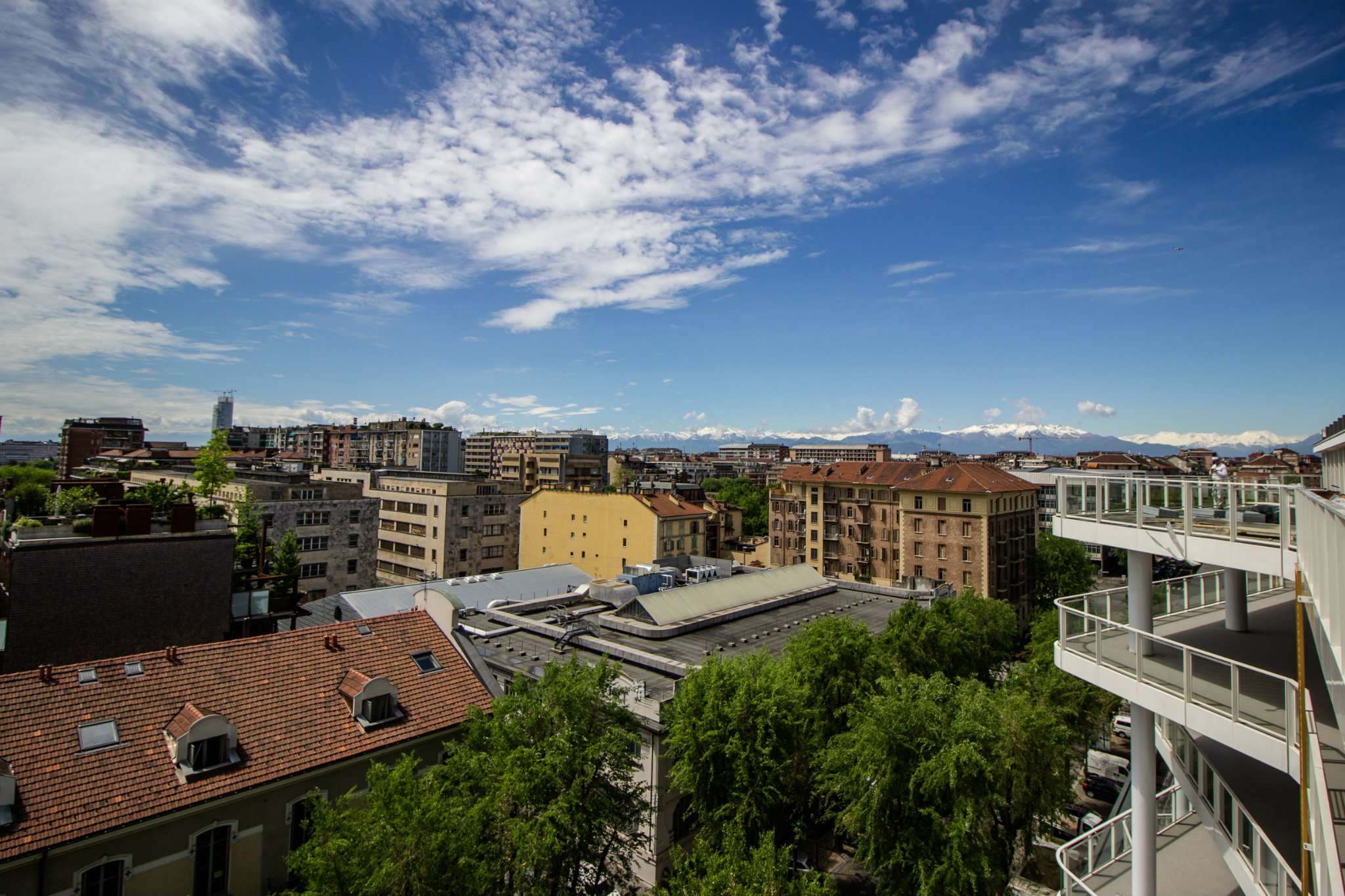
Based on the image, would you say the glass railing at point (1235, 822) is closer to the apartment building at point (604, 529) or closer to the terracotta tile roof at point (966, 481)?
the terracotta tile roof at point (966, 481)

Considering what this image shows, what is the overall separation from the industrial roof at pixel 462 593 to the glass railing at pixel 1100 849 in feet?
97.9

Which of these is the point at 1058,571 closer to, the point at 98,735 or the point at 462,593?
the point at 462,593

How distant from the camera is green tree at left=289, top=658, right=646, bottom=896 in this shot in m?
12.7

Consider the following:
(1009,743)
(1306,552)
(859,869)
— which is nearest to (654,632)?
(859,869)

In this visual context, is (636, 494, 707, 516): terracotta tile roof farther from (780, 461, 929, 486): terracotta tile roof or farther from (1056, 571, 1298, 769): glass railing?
(1056, 571, 1298, 769): glass railing

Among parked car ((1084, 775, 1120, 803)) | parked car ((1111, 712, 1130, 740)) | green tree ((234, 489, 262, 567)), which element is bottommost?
parked car ((1084, 775, 1120, 803))

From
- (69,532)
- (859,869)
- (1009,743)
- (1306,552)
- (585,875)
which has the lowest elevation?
(859,869)

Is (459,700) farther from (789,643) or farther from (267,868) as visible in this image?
(789,643)

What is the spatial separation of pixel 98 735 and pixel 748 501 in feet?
413

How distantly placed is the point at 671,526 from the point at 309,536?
3540 centimetres

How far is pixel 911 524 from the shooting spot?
67.8m

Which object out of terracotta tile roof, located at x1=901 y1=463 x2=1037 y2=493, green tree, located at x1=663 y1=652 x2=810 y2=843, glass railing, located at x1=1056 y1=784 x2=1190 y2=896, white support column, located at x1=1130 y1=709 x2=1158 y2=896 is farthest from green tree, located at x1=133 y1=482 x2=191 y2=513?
terracotta tile roof, located at x1=901 y1=463 x2=1037 y2=493

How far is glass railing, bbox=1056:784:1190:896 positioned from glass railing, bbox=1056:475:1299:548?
20.1ft

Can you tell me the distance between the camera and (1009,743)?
19875 mm
